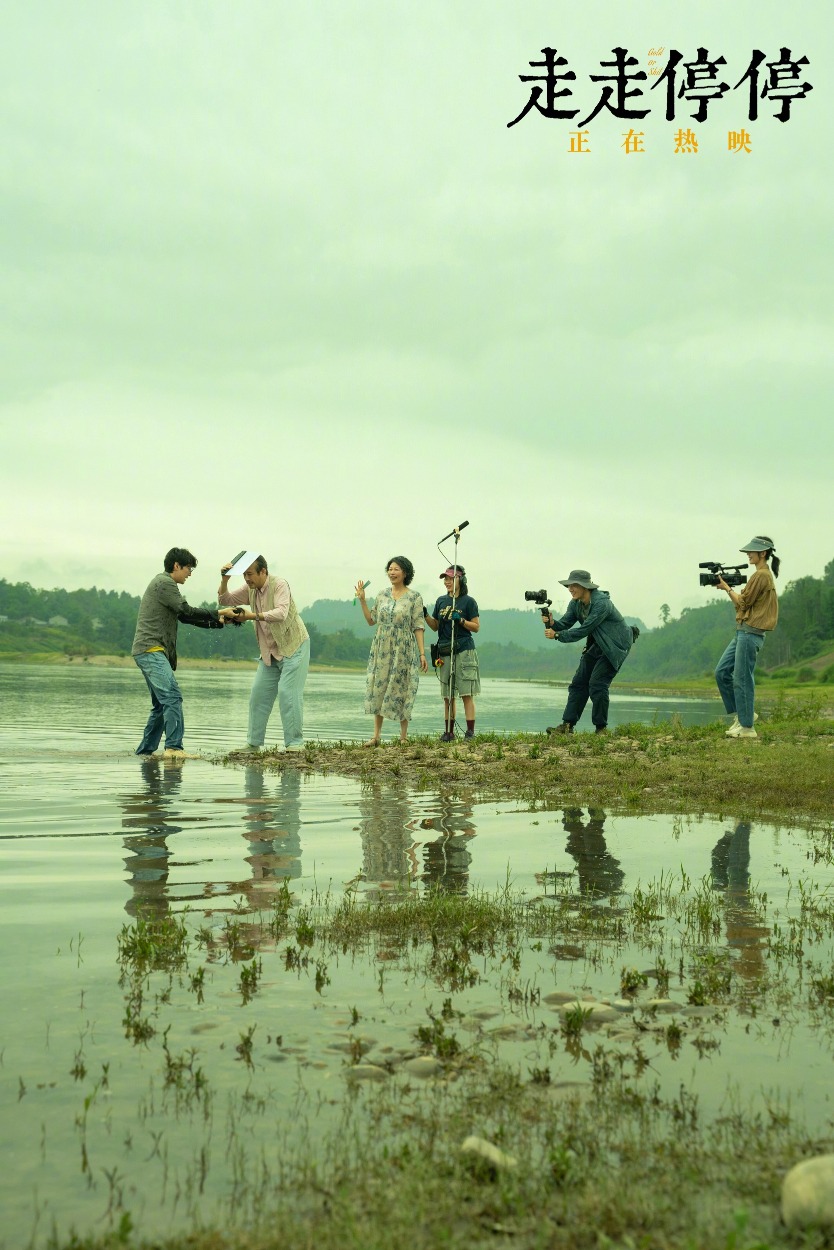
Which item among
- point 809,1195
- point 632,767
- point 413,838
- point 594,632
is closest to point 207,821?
point 413,838

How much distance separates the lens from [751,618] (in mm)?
13797

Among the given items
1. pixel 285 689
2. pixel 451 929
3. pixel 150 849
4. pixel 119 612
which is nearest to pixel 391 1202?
pixel 451 929

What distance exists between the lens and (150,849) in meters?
7.08

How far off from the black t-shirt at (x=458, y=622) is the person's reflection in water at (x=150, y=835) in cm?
443

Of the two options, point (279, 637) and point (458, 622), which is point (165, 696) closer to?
point (279, 637)

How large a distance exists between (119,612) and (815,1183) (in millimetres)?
191491

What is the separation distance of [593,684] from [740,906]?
912cm

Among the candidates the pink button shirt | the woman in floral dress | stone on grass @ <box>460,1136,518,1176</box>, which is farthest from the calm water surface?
the woman in floral dress

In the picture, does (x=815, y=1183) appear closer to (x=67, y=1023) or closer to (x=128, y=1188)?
(x=128, y=1188)

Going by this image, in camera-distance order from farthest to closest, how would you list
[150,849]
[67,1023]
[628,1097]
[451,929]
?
[150,849] < [451,929] < [67,1023] < [628,1097]

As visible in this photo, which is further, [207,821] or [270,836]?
[207,821]

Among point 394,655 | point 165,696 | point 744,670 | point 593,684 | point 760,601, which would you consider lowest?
point 165,696

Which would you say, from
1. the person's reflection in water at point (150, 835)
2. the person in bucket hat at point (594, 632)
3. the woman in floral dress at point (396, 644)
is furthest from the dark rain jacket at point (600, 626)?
the person's reflection in water at point (150, 835)

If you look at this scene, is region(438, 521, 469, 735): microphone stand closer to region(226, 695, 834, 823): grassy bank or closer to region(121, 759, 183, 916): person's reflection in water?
region(226, 695, 834, 823): grassy bank
